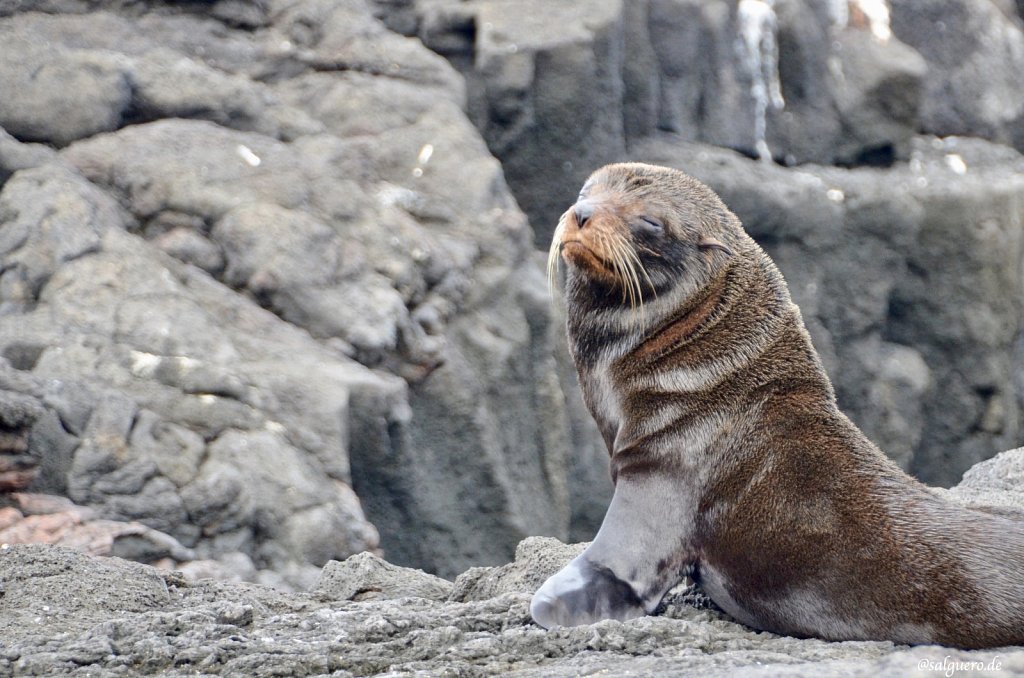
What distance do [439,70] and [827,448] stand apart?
24.8 feet

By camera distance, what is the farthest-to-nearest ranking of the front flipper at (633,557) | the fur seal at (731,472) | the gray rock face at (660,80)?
1. the gray rock face at (660,80)
2. the front flipper at (633,557)
3. the fur seal at (731,472)

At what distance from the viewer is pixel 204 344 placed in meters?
7.31

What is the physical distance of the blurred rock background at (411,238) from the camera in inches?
271

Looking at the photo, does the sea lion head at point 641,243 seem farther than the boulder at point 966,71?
No

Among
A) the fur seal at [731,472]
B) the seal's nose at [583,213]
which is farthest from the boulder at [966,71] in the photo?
the seal's nose at [583,213]

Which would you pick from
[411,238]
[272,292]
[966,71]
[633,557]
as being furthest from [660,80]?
[633,557]

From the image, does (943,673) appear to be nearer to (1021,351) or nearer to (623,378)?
(623,378)

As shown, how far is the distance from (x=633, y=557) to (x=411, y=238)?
17.6 feet

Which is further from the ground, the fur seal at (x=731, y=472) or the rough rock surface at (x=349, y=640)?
the fur seal at (x=731, y=472)

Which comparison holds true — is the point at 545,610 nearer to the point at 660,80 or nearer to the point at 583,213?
the point at 583,213

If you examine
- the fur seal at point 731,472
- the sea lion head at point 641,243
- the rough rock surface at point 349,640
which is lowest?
the rough rock surface at point 349,640

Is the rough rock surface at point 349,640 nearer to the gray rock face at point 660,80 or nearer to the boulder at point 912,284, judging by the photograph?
the gray rock face at point 660,80

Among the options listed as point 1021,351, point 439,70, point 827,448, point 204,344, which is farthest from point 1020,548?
point 1021,351

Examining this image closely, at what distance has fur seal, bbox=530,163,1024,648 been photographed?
3.68m
